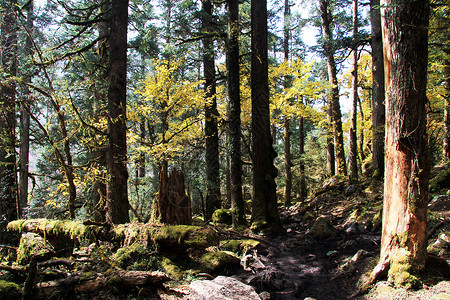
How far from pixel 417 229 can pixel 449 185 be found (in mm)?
4848

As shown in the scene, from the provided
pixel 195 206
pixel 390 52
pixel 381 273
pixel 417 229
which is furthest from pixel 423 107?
pixel 195 206

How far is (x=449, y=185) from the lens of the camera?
21.7ft

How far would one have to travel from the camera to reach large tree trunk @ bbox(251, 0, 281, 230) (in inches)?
315

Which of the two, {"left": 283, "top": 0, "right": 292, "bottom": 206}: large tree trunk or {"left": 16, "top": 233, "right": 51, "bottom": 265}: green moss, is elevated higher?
{"left": 283, "top": 0, "right": 292, "bottom": 206}: large tree trunk

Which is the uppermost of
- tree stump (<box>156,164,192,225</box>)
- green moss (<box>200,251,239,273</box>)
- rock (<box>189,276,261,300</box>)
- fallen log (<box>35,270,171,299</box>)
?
tree stump (<box>156,164,192,225</box>)

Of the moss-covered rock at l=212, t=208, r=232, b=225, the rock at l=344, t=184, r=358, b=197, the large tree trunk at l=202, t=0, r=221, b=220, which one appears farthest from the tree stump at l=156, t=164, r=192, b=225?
the rock at l=344, t=184, r=358, b=197

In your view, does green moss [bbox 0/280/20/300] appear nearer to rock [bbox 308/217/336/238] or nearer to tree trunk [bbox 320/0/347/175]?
rock [bbox 308/217/336/238]

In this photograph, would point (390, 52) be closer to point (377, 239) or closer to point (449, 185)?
point (377, 239)

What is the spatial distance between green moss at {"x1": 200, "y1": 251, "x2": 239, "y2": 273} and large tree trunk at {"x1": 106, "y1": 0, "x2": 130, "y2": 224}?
2.34 metres

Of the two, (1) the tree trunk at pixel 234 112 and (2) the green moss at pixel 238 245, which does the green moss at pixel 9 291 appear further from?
(1) the tree trunk at pixel 234 112

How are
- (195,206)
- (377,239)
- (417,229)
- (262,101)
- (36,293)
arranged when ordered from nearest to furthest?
(36,293), (417,229), (377,239), (262,101), (195,206)

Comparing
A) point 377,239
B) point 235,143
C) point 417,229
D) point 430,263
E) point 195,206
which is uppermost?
point 235,143

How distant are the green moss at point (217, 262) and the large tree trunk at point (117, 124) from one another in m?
2.34

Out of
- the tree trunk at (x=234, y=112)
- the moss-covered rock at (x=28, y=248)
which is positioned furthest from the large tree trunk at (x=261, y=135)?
the moss-covered rock at (x=28, y=248)
